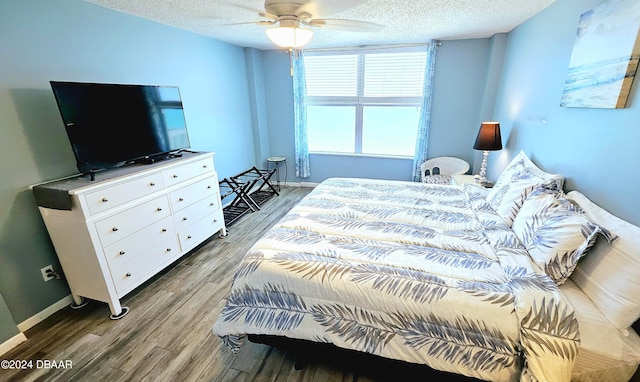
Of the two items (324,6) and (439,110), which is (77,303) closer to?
(324,6)

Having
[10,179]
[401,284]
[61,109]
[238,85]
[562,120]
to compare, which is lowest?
[401,284]

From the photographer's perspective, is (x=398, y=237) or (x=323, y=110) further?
(x=323, y=110)

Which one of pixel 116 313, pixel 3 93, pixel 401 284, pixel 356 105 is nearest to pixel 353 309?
pixel 401 284

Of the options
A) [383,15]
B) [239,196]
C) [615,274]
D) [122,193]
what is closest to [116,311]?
[122,193]

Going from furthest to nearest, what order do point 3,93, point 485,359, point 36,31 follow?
point 36,31, point 3,93, point 485,359

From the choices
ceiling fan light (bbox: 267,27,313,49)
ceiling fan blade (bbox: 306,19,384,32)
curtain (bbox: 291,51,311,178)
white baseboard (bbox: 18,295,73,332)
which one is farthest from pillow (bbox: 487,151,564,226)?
white baseboard (bbox: 18,295,73,332)

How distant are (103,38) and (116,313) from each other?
7.47 feet

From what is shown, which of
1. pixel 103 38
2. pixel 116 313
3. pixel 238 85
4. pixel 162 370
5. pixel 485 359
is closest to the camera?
pixel 485 359

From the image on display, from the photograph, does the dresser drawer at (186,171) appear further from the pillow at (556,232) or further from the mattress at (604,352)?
the mattress at (604,352)

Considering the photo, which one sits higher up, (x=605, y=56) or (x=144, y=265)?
(x=605, y=56)

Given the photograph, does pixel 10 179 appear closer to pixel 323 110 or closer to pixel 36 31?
pixel 36 31

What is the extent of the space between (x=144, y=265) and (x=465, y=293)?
93.0 inches

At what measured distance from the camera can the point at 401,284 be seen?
1343 mm

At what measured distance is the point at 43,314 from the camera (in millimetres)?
2004
